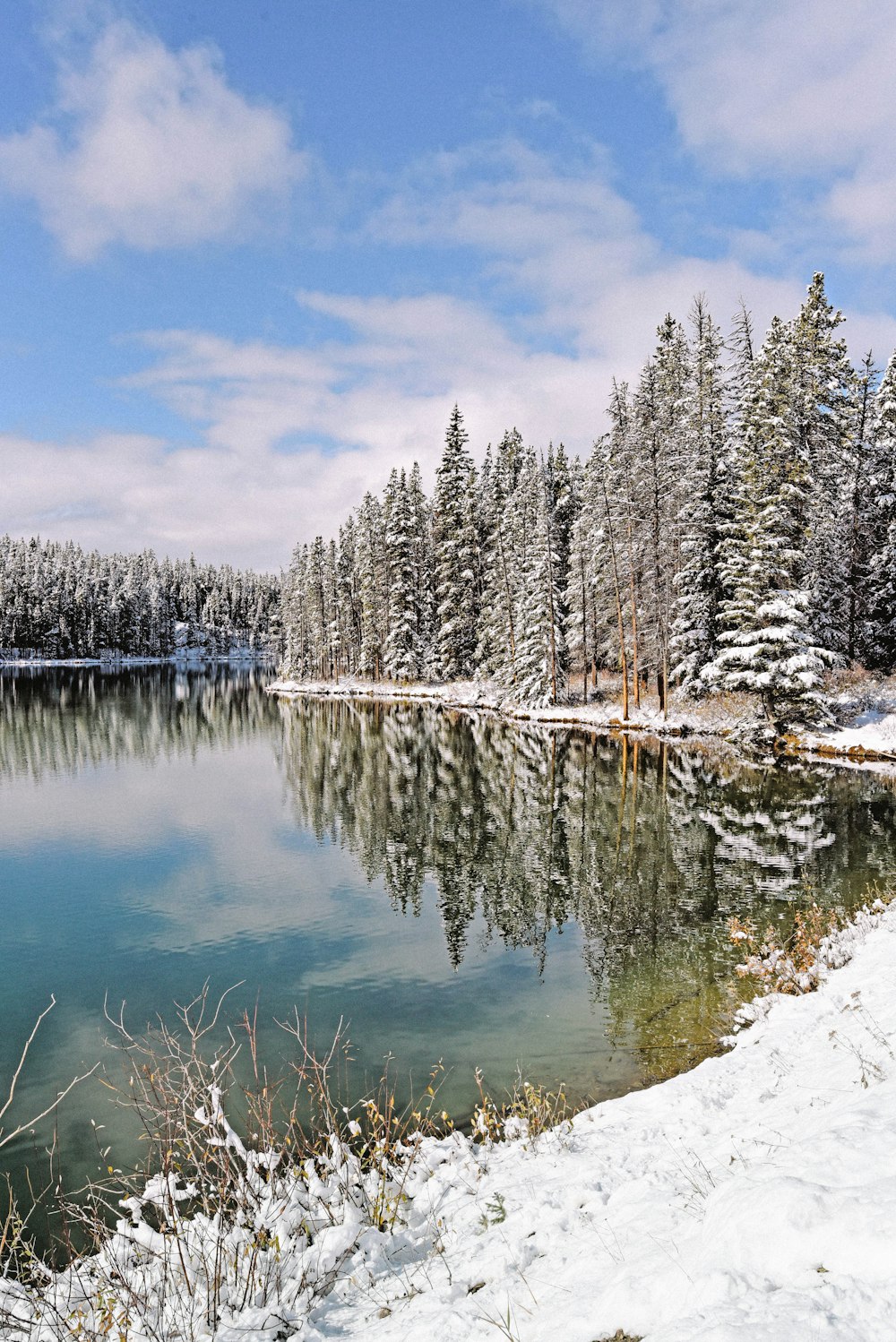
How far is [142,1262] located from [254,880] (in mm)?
12340

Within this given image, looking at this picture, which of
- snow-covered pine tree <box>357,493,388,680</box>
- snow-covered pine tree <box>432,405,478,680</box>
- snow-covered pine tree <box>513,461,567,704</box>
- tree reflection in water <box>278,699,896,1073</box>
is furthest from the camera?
snow-covered pine tree <box>357,493,388,680</box>

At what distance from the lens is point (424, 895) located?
1591 centimetres

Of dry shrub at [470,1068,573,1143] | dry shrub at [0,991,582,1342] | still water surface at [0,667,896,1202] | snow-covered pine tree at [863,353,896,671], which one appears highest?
snow-covered pine tree at [863,353,896,671]

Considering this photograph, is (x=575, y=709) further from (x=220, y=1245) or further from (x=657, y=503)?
(x=220, y=1245)

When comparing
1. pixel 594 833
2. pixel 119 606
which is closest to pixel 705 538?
pixel 594 833

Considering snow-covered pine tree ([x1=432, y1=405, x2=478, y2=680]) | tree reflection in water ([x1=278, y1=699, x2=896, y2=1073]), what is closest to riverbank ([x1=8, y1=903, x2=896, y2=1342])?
tree reflection in water ([x1=278, y1=699, x2=896, y2=1073])

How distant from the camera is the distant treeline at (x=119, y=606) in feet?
427

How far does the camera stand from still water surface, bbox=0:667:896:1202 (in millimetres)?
9992

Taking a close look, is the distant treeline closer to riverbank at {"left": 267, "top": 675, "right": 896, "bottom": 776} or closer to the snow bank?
the snow bank

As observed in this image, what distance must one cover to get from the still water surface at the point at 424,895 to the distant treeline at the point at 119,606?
112 meters

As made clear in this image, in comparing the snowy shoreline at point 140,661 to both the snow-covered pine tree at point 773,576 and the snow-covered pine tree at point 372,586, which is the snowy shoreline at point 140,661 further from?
the snow-covered pine tree at point 773,576

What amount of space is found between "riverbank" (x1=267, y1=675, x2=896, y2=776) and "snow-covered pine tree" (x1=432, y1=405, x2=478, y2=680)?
4023mm

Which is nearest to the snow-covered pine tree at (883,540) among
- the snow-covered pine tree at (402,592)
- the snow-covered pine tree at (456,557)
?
the snow-covered pine tree at (456,557)

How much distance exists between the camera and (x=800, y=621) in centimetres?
3038
